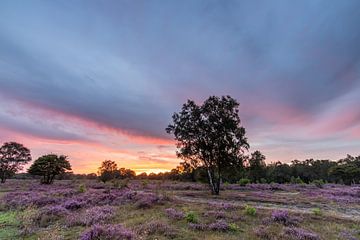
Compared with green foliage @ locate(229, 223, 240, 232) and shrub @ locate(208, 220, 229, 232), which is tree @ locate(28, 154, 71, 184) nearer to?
shrub @ locate(208, 220, 229, 232)

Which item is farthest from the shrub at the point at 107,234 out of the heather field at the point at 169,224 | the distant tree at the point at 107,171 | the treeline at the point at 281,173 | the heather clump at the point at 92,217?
the distant tree at the point at 107,171

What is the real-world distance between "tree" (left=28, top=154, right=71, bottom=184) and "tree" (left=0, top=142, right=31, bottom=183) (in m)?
17.4

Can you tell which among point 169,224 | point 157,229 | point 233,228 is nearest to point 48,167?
point 169,224

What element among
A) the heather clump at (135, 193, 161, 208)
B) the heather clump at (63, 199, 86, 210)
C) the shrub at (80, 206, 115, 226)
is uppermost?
the heather clump at (135, 193, 161, 208)

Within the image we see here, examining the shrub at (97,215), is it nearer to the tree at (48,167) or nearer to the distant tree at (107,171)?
the tree at (48,167)

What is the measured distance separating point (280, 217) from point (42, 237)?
13.7m

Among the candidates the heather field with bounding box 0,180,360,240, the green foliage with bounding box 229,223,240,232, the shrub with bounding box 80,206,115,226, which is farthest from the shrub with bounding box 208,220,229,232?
the shrub with bounding box 80,206,115,226

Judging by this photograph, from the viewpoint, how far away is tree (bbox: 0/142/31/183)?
7497 centimetres

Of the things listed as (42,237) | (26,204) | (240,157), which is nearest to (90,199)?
(26,204)

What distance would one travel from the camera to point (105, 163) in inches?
2948

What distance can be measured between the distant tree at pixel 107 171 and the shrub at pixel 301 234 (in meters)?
63.7

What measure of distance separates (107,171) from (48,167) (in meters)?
15.9

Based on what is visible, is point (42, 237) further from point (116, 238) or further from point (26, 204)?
point (26, 204)

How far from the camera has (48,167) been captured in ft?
205
